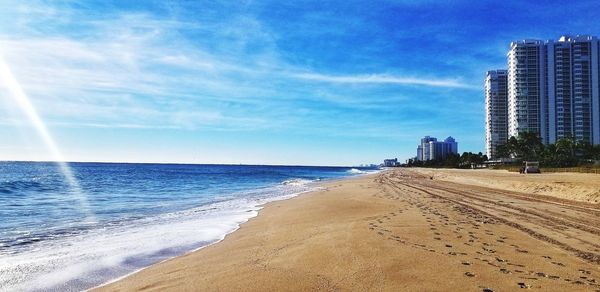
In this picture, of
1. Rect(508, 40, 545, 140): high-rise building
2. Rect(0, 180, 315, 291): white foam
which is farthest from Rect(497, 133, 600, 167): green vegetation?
Rect(0, 180, 315, 291): white foam

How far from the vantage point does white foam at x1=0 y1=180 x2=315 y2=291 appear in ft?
21.6

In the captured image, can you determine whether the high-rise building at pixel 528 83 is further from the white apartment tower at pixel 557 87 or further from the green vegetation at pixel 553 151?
the green vegetation at pixel 553 151

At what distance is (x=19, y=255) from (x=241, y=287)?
20.1ft

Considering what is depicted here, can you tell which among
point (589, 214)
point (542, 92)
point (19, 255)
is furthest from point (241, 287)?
point (542, 92)

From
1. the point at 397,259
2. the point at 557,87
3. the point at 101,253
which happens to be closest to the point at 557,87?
the point at 557,87

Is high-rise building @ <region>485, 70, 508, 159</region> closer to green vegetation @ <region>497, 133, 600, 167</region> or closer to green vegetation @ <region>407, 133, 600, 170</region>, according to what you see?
green vegetation @ <region>407, 133, 600, 170</region>

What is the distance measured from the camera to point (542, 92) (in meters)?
119

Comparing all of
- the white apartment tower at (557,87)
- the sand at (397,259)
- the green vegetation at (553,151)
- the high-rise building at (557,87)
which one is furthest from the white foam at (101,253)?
the high-rise building at (557,87)

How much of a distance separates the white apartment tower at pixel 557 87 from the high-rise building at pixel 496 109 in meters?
20.4

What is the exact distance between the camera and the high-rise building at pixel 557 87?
371 ft

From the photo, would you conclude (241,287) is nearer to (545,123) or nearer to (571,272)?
(571,272)

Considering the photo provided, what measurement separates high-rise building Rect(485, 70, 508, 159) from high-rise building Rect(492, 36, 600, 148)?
20.1 m

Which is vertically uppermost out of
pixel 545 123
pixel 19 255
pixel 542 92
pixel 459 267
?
pixel 542 92

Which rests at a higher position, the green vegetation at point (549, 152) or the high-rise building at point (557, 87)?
the high-rise building at point (557, 87)
